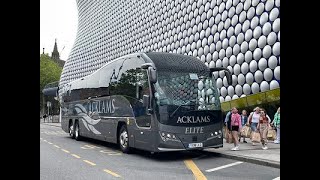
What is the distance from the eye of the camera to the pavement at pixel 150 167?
8.05 metres

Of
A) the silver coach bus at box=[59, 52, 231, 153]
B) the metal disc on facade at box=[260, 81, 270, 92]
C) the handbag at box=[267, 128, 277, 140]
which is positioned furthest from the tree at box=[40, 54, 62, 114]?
the metal disc on facade at box=[260, 81, 270, 92]

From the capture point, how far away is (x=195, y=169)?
29.7ft

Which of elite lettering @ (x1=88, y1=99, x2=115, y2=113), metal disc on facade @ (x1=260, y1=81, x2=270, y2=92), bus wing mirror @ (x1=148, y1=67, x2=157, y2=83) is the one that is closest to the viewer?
bus wing mirror @ (x1=148, y1=67, x2=157, y2=83)

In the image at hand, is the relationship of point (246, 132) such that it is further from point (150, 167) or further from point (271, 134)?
point (150, 167)

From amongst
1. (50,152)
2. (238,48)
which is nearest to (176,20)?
(238,48)

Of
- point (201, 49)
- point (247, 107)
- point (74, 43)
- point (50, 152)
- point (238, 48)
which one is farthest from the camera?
point (74, 43)

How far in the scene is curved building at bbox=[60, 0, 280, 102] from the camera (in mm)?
20734

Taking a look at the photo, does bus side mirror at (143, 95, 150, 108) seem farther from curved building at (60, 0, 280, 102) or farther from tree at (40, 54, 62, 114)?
curved building at (60, 0, 280, 102)

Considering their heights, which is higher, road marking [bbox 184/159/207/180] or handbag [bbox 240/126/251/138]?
handbag [bbox 240/126/251/138]

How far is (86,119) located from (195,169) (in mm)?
8418

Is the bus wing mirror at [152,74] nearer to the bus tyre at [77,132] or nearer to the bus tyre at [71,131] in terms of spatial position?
the bus tyre at [77,132]
